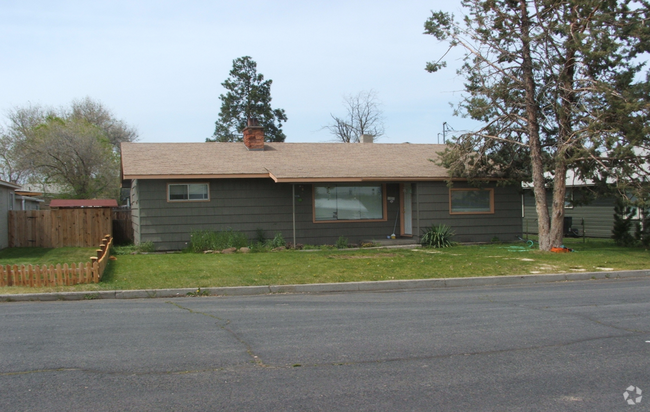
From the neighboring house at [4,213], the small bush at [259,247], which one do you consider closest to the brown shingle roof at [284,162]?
the small bush at [259,247]

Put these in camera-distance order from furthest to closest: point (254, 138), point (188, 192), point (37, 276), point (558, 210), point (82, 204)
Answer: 1. point (82, 204)
2. point (254, 138)
3. point (188, 192)
4. point (558, 210)
5. point (37, 276)

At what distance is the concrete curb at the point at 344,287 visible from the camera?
9.92 metres

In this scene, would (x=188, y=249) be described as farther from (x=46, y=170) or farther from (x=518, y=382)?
(x=46, y=170)

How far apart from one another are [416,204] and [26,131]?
30.3m

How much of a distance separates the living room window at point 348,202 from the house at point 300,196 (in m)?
0.04

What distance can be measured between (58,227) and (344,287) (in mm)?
14361

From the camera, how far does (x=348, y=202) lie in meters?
19.9

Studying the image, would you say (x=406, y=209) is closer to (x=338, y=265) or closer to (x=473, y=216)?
(x=473, y=216)

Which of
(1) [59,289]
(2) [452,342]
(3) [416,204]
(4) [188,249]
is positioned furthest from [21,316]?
(3) [416,204]

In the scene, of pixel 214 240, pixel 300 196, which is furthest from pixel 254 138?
pixel 214 240

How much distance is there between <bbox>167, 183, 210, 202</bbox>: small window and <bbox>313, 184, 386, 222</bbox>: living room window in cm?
396

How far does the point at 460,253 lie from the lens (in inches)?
647

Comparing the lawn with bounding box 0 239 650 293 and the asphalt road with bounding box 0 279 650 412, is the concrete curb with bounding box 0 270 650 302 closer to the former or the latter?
the lawn with bounding box 0 239 650 293

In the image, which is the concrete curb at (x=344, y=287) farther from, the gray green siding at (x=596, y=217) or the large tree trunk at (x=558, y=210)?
the gray green siding at (x=596, y=217)
